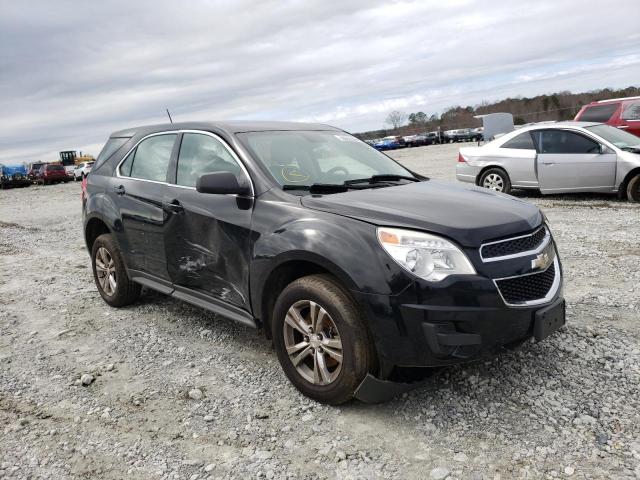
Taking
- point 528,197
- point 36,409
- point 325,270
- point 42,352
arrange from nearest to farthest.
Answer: point 325,270
point 36,409
point 42,352
point 528,197

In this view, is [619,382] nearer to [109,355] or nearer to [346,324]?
[346,324]

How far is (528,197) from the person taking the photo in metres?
11.1

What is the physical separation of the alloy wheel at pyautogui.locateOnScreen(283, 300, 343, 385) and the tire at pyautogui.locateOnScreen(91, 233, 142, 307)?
8.10 feet

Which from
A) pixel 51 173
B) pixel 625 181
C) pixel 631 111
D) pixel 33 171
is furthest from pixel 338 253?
pixel 33 171

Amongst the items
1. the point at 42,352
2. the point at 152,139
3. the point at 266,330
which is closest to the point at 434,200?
the point at 266,330

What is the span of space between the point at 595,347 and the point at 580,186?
Result: 6745 millimetres

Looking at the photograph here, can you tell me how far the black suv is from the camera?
285 centimetres

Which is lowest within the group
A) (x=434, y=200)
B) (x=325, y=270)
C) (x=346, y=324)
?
(x=346, y=324)

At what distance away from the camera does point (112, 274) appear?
543cm

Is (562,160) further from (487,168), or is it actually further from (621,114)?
(621,114)

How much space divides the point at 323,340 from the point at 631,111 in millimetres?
11837

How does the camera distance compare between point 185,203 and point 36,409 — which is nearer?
point 36,409

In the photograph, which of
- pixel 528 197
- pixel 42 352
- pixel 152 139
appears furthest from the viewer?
pixel 528 197

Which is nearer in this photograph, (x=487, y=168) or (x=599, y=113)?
(x=487, y=168)
